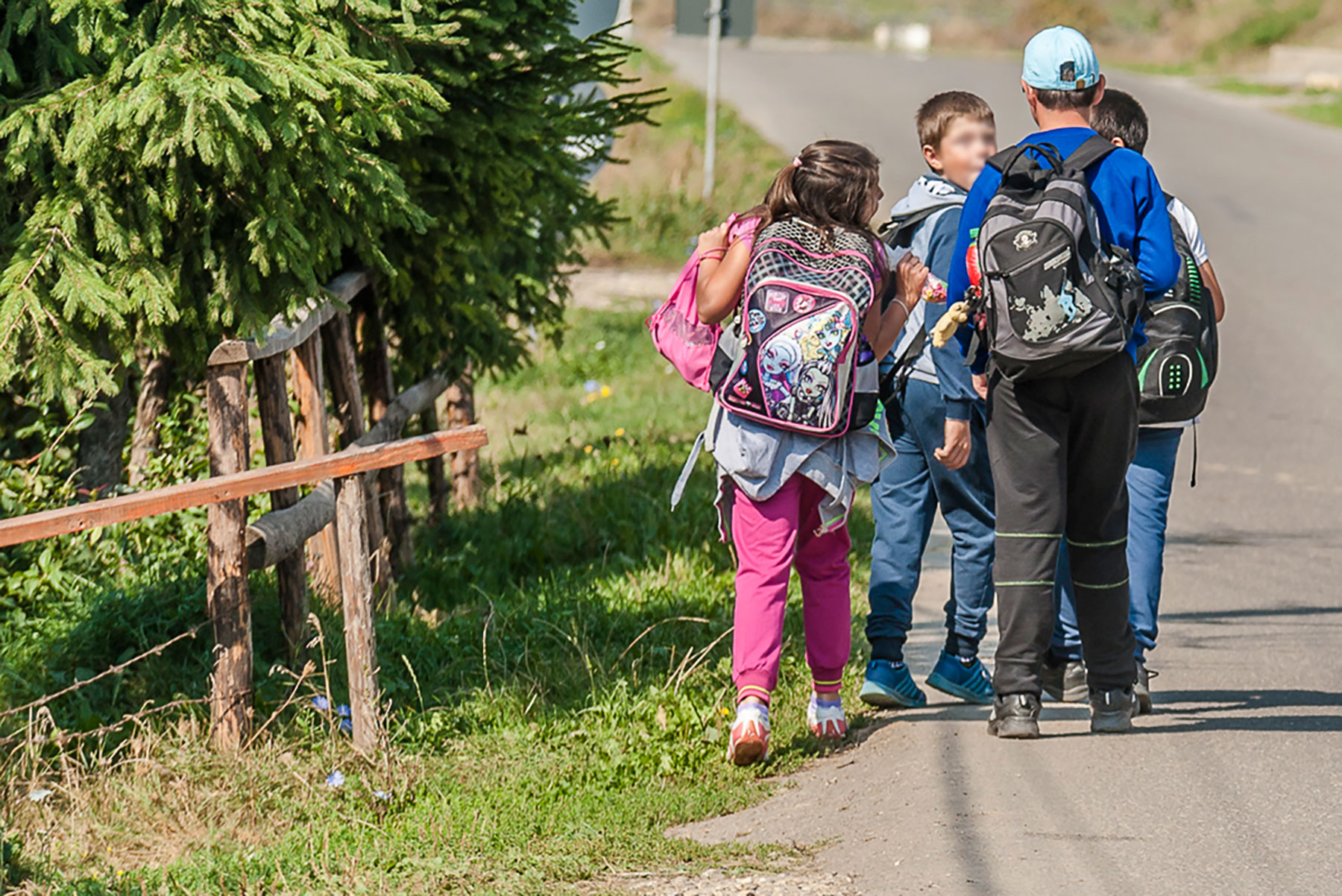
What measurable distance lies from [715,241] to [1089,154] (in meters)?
1.02

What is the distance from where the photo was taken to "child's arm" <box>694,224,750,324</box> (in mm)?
4242

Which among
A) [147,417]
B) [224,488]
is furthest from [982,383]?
[147,417]

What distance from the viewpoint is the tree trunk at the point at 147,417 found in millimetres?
6023

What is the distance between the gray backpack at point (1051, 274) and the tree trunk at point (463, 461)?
4.30 metres

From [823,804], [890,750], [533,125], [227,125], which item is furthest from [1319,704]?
[227,125]

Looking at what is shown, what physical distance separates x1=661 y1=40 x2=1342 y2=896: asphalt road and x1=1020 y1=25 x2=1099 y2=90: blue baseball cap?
1852 millimetres

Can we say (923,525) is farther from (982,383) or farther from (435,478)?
(435,478)

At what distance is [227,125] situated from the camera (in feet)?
14.2

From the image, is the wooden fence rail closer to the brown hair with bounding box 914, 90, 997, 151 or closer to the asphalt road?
the asphalt road

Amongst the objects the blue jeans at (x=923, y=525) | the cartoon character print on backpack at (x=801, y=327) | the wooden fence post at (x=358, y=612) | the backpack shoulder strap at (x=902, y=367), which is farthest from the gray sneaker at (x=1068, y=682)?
the wooden fence post at (x=358, y=612)

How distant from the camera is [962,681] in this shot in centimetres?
495

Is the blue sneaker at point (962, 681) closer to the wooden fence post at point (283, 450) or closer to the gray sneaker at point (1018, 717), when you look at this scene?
the gray sneaker at point (1018, 717)

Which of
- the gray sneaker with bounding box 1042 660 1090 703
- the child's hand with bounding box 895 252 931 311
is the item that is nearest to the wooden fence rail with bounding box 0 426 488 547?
the child's hand with bounding box 895 252 931 311

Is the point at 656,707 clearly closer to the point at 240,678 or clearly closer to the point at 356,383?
the point at 240,678
